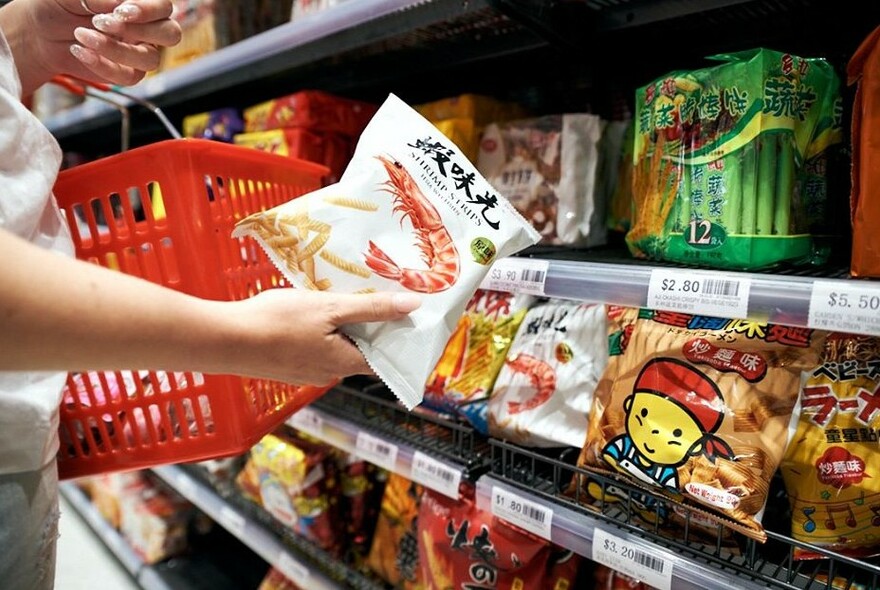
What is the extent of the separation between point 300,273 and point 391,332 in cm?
14

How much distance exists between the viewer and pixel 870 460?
0.82 metres

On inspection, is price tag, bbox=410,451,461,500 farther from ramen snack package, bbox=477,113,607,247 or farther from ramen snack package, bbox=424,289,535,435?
ramen snack package, bbox=477,113,607,247

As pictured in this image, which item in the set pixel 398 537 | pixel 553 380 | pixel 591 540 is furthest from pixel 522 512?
pixel 398 537

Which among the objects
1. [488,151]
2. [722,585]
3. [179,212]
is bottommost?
[722,585]

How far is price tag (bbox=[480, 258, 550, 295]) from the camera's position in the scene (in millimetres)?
990

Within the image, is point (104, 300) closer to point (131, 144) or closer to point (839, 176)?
point (839, 176)

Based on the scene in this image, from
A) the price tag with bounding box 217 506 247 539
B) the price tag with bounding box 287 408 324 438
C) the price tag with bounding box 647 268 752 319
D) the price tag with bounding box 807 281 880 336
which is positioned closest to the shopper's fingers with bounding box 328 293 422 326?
the price tag with bounding box 647 268 752 319

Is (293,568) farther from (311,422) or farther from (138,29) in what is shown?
(138,29)

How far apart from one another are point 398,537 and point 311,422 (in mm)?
347

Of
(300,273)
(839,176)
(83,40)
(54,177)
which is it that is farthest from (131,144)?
(839,176)

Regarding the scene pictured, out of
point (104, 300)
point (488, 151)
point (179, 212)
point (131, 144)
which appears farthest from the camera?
point (131, 144)

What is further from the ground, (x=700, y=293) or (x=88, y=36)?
(x=88, y=36)

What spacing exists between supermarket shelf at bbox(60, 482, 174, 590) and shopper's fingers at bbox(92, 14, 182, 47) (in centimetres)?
175

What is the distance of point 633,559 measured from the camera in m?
0.93
